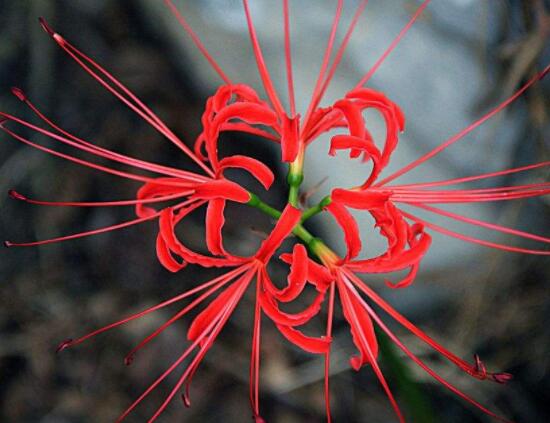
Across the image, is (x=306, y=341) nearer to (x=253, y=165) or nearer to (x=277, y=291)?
(x=277, y=291)

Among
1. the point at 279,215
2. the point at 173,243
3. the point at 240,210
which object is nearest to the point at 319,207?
the point at 279,215

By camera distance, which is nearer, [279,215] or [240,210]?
[279,215]

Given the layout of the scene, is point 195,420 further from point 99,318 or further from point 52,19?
point 52,19

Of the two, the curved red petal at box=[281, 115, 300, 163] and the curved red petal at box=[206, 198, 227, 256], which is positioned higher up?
the curved red petal at box=[281, 115, 300, 163]

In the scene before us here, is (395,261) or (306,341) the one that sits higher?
(395,261)

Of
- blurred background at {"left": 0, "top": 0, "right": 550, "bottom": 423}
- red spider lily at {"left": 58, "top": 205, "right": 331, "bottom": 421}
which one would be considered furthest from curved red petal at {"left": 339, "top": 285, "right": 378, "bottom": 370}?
blurred background at {"left": 0, "top": 0, "right": 550, "bottom": 423}

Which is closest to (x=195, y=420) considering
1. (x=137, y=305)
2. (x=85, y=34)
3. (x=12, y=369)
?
(x=137, y=305)

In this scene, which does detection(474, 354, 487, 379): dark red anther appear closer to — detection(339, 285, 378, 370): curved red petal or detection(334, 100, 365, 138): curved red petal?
detection(339, 285, 378, 370): curved red petal

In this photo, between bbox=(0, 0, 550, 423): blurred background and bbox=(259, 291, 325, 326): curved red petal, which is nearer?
bbox=(259, 291, 325, 326): curved red petal
